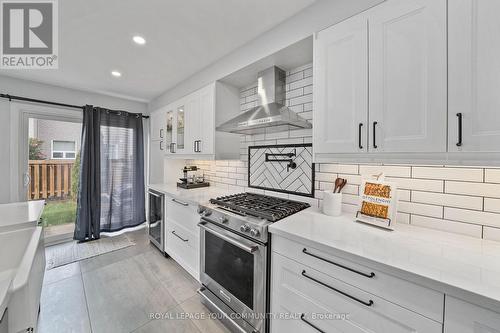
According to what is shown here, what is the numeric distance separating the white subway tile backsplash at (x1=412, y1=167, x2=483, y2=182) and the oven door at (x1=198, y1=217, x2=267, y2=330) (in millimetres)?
1159

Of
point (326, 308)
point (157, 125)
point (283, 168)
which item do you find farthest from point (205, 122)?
point (326, 308)

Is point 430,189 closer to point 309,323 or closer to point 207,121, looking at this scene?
point 309,323

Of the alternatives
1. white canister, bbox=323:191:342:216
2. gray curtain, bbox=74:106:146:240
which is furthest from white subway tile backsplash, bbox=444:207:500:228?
gray curtain, bbox=74:106:146:240

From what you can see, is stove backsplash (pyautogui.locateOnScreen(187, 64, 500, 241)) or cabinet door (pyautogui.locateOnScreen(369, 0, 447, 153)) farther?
stove backsplash (pyautogui.locateOnScreen(187, 64, 500, 241))

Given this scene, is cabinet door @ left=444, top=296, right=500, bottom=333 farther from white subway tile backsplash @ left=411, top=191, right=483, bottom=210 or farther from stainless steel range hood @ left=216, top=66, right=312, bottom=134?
stainless steel range hood @ left=216, top=66, right=312, bottom=134

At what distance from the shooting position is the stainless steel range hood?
1.70 metres

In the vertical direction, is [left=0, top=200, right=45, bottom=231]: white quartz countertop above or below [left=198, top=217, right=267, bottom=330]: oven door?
above

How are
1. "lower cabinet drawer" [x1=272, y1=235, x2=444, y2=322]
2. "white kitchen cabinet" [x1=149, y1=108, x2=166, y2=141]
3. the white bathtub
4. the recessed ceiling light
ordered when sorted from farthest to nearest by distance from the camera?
"white kitchen cabinet" [x1=149, y1=108, x2=166, y2=141] → the recessed ceiling light → the white bathtub → "lower cabinet drawer" [x1=272, y1=235, x2=444, y2=322]

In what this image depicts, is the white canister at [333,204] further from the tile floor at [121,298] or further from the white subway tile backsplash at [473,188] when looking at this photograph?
the tile floor at [121,298]

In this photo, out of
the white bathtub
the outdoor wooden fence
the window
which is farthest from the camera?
the window

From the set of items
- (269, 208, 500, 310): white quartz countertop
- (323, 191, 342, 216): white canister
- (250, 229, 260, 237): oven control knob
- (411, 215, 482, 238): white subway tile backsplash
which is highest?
(323, 191, 342, 216): white canister

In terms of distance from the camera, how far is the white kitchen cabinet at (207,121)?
2.33 meters

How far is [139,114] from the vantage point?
3754 mm

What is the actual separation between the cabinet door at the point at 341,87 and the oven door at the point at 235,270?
922 mm
